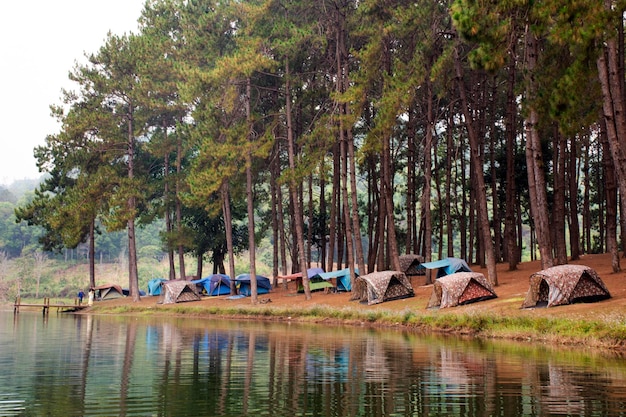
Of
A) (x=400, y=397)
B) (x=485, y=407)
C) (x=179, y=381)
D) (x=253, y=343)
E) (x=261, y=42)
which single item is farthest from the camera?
(x=261, y=42)

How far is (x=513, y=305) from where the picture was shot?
28.1 m

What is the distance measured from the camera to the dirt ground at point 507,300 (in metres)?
23.3

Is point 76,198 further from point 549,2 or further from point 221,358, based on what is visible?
point 549,2

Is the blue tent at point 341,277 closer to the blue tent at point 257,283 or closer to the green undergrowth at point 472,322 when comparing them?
the blue tent at point 257,283

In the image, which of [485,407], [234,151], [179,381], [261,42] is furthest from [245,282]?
[485,407]

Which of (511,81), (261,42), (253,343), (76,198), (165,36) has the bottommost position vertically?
(253,343)

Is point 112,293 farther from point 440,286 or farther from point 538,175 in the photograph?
point 538,175

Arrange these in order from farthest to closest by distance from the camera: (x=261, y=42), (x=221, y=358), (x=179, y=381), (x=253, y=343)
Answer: (x=261, y=42), (x=253, y=343), (x=221, y=358), (x=179, y=381)

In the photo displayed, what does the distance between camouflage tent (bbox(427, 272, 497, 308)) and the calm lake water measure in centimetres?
791

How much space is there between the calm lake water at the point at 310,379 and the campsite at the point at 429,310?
2.38 m

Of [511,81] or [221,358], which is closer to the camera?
[221,358]

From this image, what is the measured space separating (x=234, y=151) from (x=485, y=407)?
36070 millimetres

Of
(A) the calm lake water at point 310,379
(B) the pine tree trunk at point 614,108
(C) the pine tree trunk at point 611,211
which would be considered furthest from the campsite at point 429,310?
(B) the pine tree trunk at point 614,108

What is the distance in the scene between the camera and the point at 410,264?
47.8 m
